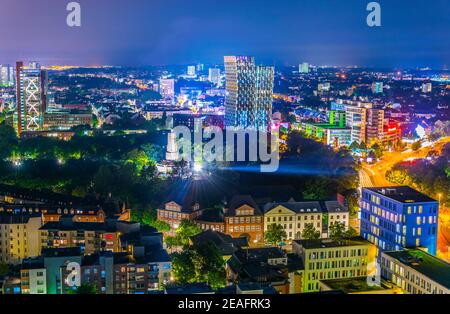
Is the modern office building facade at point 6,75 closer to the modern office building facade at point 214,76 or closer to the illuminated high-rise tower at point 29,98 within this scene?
the modern office building facade at point 214,76

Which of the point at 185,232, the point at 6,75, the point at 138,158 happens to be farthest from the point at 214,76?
the point at 185,232

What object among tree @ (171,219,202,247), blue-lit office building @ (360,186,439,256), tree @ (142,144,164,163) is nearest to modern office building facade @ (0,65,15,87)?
tree @ (142,144,164,163)

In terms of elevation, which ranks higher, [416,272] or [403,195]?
[403,195]

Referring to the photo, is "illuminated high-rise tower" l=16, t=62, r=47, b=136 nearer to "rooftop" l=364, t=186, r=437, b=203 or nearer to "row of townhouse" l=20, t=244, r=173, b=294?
"row of townhouse" l=20, t=244, r=173, b=294

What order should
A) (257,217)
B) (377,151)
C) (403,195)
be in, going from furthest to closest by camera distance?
(377,151), (257,217), (403,195)

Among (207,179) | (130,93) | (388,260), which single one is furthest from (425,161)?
(130,93)

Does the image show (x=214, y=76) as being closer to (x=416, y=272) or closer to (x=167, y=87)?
(x=167, y=87)

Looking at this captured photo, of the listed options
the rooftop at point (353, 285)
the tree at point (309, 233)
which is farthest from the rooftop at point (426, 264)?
the tree at point (309, 233)
